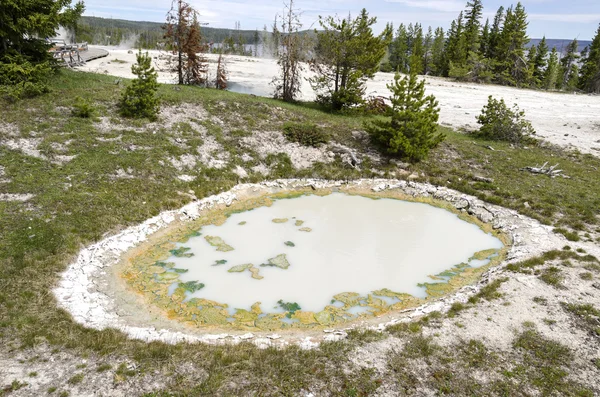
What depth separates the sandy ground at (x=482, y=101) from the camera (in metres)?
29.9

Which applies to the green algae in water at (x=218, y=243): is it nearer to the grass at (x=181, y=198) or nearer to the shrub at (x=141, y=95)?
the grass at (x=181, y=198)

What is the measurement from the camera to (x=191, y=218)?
16.3m

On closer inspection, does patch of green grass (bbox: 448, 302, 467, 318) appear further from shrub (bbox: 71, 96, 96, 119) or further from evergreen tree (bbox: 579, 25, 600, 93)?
evergreen tree (bbox: 579, 25, 600, 93)

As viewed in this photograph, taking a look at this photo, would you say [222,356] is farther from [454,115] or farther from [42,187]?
[454,115]

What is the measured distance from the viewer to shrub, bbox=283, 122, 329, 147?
→ 2386 cm

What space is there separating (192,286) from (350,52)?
2269 centimetres

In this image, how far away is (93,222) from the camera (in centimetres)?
1398

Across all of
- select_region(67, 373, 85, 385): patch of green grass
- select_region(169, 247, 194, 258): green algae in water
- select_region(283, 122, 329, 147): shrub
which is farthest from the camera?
select_region(283, 122, 329, 147): shrub

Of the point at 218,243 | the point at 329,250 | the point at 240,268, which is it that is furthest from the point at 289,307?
the point at 218,243

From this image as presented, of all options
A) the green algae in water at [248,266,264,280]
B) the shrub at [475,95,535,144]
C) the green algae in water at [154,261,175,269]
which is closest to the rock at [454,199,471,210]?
the shrub at [475,95,535,144]

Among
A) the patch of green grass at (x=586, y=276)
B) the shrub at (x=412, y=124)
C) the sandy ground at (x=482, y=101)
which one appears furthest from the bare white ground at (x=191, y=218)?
the sandy ground at (x=482, y=101)

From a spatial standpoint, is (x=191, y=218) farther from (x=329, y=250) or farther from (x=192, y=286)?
(x=329, y=250)

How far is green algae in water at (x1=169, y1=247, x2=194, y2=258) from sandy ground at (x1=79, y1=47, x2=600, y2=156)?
20.0 metres

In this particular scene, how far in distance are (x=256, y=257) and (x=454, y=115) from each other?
2775cm
